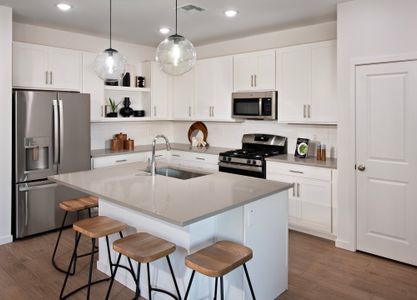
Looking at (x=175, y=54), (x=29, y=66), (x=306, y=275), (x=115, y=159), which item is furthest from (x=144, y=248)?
(x=29, y=66)

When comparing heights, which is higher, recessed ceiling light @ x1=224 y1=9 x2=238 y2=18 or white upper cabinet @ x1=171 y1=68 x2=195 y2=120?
recessed ceiling light @ x1=224 y1=9 x2=238 y2=18

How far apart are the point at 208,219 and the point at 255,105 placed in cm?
268

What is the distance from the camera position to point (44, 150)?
413cm

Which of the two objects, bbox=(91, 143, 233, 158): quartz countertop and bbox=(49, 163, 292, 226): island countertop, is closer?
bbox=(49, 163, 292, 226): island countertop

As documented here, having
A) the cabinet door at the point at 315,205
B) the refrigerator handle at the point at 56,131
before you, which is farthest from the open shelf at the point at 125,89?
the cabinet door at the point at 315,205

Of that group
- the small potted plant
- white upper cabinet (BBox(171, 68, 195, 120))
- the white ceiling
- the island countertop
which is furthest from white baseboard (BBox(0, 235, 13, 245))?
white upper cabinet (BBox(171, 68, 195, 120))

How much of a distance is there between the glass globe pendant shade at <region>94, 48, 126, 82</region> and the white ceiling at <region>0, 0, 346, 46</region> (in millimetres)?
853

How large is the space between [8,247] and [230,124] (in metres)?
3.47

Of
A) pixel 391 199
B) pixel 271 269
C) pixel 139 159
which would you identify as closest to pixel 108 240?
pixel 271 269

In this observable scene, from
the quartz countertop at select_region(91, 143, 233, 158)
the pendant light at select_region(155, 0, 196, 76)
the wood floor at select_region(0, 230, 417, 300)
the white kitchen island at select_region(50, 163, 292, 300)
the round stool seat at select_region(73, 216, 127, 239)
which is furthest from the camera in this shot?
the quartz countertop at select_region(91, 143, 233, 158)

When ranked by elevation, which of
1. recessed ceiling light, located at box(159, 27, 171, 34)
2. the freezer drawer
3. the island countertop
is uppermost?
recessed ceiling light, located at box(159, 27, 171, 34)

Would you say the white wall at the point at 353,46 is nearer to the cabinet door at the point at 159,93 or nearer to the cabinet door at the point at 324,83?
the cabinet door at the point at 324,83

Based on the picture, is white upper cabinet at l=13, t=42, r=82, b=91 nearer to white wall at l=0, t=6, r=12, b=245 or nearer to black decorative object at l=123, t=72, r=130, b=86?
white wall at l=0, t=6, r=12, b=245

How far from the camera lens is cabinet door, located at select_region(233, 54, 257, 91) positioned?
15.8 ft
